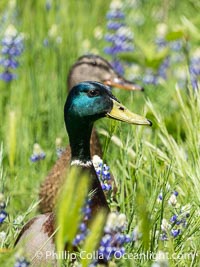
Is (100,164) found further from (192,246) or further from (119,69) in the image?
(119,69)

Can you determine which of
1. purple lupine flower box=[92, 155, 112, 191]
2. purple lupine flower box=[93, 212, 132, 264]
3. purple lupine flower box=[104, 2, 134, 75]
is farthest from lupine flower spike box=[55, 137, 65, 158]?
purple lupine flower box=[93, 212, 132, 264]

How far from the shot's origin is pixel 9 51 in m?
4.94

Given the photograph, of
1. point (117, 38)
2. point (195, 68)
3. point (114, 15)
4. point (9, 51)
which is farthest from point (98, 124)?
point (114, 15)

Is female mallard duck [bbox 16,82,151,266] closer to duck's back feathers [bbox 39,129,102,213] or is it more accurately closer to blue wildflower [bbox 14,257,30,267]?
duck's back feathers [bbox 39,129,102,213]

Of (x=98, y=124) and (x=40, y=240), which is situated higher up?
(x=98, y=124)

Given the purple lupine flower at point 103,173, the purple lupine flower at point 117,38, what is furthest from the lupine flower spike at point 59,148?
the purple lupine flower at point 117,38

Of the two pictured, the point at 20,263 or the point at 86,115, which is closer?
the point at 20,263

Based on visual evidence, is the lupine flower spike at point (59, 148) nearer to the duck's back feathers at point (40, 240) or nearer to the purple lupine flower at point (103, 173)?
Answer: the purple lupine flower at point (103, 173)

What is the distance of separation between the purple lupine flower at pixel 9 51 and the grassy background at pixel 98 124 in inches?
3.3

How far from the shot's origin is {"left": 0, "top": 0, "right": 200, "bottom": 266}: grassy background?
3268mm

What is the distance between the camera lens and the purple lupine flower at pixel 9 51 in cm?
492

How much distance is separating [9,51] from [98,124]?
66 cm

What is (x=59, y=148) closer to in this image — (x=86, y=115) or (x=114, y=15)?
(x=86, y=115)

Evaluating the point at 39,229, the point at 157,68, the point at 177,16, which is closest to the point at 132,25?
the point at 177,16
